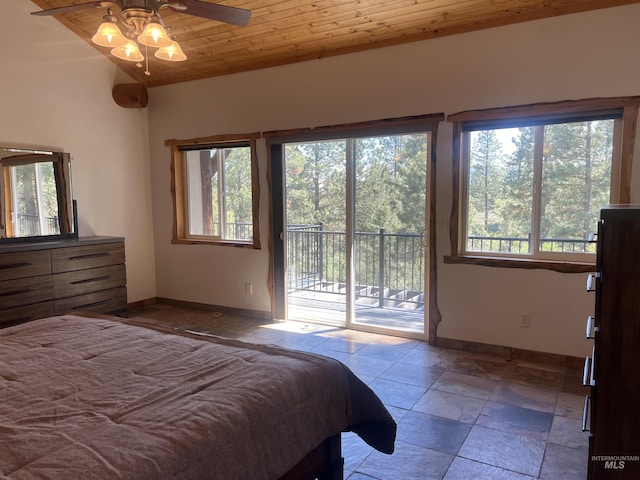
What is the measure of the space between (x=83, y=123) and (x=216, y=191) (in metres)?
1.52

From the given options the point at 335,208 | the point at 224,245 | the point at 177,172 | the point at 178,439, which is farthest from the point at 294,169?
the point at 178,439

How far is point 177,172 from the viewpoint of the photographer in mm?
5168

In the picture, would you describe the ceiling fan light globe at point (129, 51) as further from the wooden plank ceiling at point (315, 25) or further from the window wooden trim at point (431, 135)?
the window wooden trim at point (431, 135)

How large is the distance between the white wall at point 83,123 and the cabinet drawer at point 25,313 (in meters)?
1.05

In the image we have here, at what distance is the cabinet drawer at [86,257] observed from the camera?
3.96m

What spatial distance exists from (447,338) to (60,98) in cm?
440

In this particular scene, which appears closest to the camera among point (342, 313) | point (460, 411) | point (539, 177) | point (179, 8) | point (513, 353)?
point (179, 8)

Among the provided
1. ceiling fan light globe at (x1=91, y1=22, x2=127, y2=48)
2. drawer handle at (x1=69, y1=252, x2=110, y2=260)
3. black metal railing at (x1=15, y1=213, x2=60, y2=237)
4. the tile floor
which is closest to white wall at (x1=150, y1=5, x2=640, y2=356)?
the tile floor

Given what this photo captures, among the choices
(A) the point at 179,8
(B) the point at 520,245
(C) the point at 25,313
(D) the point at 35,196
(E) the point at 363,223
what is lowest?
(C) the point at 25,313

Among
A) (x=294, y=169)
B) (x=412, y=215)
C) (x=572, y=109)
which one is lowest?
(x=412, y=215)

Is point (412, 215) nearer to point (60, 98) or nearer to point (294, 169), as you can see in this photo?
point (294, 169)

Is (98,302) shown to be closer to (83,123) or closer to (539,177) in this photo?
(83,123)

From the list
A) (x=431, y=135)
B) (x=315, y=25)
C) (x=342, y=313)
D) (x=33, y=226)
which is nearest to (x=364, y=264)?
(x=342, y=313)

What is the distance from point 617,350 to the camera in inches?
63.2
